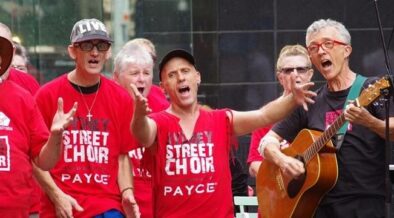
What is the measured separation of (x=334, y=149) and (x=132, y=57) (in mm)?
1900

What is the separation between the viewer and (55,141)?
6512mm

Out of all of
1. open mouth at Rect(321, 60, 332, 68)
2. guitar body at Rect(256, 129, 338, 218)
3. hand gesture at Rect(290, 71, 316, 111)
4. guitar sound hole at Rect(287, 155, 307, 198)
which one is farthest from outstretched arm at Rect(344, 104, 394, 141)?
guitar sound hole at Rect(287, 155, 307, 198)

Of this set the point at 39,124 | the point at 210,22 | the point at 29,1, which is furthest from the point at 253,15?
the point at 39,124

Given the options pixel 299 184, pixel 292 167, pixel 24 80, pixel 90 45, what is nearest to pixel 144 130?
pixel 90 45

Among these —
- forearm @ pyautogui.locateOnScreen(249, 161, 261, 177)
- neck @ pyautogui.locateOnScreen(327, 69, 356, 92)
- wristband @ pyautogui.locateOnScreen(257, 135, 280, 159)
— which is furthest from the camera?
forearm @ pyautogui.locateOnScreen(249, 161, 261, 177)

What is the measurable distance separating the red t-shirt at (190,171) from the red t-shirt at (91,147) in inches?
14.3

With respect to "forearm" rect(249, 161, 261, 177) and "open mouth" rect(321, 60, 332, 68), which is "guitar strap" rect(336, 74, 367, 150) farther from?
"forearm" rect(249, 161, 261, 177)

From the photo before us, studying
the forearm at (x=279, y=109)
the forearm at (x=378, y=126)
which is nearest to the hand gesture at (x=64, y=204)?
the forearm at (x=279, y=109)

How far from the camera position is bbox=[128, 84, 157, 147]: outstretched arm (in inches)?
259

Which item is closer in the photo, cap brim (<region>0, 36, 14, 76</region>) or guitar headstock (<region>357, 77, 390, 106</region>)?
guitar headstock (<region>357, 77, 390, 106</region>)

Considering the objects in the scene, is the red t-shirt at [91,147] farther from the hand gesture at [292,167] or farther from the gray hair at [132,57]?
the hand gesture at [292,167]

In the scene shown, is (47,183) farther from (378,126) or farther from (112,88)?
(378,126)

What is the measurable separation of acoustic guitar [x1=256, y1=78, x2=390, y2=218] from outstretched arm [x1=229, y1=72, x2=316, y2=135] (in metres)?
0.29

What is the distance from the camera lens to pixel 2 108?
22.1 feet
